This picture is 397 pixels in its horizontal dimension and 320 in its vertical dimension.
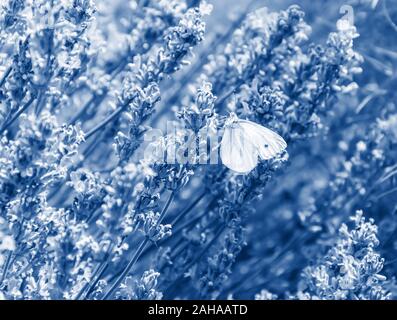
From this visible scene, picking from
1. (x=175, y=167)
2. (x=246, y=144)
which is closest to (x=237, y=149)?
(x=246, y=144)

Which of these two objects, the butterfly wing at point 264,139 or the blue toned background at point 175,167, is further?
the butterfly wing at point 264,139

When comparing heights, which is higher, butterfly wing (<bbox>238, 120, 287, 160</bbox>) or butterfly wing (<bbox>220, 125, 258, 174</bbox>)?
butterfly wing (<bbox>238, 120, 287, 160</bbox>)

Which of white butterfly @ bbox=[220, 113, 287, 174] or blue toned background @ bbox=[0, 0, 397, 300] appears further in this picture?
white butterfly @ bbox=[220, 113, 287, 174]

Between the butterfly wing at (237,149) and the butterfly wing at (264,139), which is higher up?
the butterfly wing at (264,139)

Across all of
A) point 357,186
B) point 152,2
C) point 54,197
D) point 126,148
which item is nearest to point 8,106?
point 126,148
